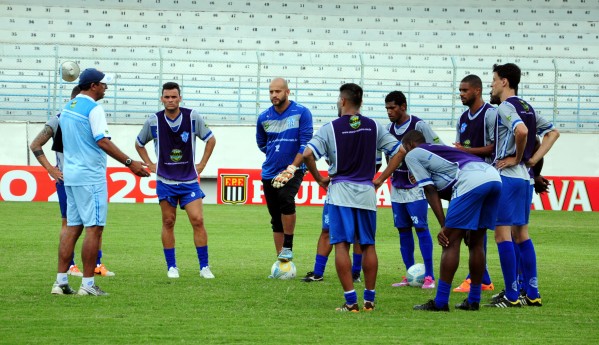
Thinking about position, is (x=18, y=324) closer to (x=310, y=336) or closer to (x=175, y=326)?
(x=175, y=326)

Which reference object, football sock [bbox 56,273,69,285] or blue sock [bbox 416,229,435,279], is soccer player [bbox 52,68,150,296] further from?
blue sock [bbox 416,229,435,279]

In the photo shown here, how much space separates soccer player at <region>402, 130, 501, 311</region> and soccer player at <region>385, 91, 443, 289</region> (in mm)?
1901

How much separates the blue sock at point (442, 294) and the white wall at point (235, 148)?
19.3m

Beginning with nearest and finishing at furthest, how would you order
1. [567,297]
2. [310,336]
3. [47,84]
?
1. [310,336]
2. [567,297]
3. [47,84]

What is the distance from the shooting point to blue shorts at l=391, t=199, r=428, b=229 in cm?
1050

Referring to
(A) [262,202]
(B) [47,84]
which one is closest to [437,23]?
(A) [262,202]

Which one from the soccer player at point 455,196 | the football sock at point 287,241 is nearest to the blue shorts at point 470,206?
the soccer player at point 455,196

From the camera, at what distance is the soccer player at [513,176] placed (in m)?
8.83

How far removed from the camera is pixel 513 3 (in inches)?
1315

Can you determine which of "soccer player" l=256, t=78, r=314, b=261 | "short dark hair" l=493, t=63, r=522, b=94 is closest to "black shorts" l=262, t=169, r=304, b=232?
"soccer player" l=256, t=78, r=314, b=261

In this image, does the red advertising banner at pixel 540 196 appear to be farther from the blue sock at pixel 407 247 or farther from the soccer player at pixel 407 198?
the soccer player at pixel 407 198

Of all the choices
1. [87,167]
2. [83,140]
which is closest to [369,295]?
[87,167]

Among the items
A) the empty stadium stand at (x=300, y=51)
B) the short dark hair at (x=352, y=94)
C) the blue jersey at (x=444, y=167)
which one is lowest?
the blue jersey at (x=444, y=167)

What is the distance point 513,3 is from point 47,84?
53.7 feet
